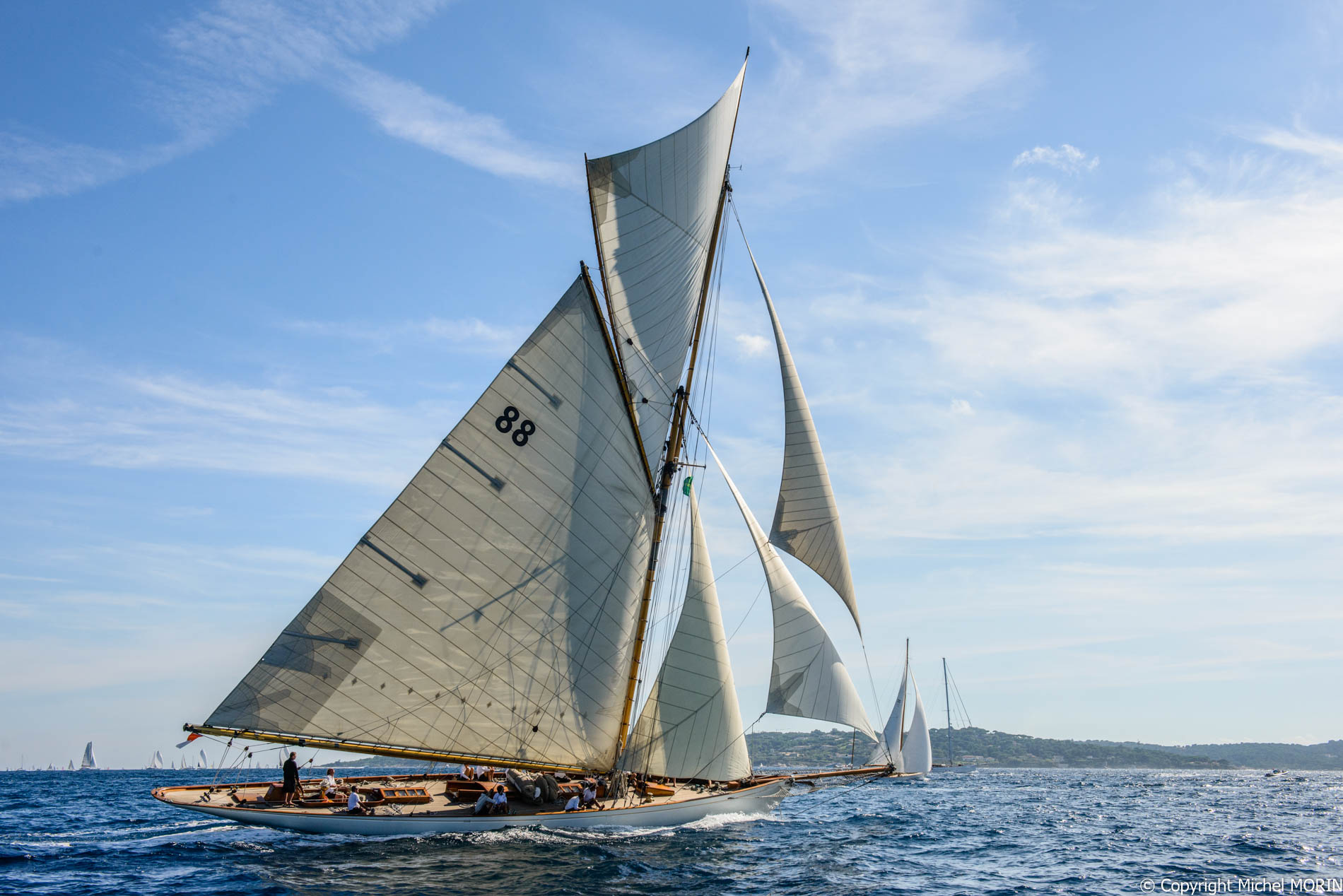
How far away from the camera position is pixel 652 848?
25312mm

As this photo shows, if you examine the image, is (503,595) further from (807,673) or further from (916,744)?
(916,744)

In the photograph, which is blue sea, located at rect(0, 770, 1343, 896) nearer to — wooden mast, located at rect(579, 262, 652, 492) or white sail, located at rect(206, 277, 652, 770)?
white sail, located at rect(206, 277, 652, 770)

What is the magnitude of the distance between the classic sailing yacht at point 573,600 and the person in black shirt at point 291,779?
24 cm

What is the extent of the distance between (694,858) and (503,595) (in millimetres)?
8947

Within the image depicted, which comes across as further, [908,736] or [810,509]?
[908,736]

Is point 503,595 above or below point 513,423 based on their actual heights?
below

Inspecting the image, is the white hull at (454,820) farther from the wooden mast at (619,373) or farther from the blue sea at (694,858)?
the wooden mast at (619,373)

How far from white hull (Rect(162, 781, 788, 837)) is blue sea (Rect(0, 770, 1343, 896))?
0.32 m

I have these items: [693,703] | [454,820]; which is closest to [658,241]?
[693,703]

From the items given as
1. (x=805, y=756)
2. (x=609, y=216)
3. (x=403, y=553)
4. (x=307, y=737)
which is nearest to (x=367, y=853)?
(x=307, y=737)

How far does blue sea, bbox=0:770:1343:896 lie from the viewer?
20328 mm

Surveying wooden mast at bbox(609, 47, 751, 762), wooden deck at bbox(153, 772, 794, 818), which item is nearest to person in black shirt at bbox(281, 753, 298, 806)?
wooden deck at bbox(153, 772, 794, 818)

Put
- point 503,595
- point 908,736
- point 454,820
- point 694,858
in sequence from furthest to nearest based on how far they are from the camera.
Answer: point 908,736 < point 503,595 < point 454,820 < point 694,858

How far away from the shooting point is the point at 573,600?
1091 inches
